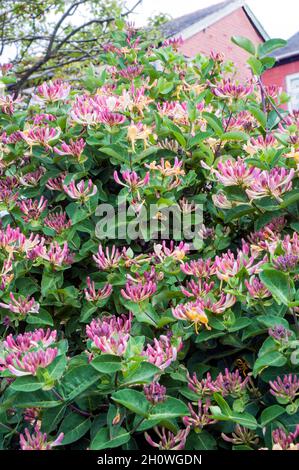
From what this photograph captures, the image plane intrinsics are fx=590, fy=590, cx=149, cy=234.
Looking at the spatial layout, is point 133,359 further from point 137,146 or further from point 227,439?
point 137,146

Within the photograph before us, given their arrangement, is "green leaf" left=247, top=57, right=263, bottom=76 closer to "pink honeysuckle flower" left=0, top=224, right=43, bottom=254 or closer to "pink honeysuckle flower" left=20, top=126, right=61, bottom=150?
"pink honeysuckle flower" left=20, top=126, right=61, bottom=150

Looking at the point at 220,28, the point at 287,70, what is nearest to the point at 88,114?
the point at 287,70

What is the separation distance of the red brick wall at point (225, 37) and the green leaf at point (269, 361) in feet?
50.1

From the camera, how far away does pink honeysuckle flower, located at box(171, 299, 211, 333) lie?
1.13 metres

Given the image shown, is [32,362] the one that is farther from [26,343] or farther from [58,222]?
[58,222]

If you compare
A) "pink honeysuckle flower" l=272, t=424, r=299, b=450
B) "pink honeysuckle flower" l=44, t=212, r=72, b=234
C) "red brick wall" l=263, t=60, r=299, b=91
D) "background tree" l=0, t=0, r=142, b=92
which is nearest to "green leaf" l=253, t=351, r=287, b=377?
"pink honeysuckle flower" l=272, t=424, r=299, b=450

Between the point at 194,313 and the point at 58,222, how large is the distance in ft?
1.85

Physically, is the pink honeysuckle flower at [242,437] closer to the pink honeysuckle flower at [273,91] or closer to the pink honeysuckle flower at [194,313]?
the pink honeysuckle flower at [194,313]

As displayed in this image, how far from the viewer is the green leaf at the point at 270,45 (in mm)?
1627

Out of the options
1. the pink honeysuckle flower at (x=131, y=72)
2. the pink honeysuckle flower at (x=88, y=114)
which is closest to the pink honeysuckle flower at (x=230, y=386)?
the pink honeysuckle flower at (x=88, y=114)

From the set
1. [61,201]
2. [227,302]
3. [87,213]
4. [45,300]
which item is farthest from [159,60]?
[227,302]

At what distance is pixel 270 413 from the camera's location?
1.06 m

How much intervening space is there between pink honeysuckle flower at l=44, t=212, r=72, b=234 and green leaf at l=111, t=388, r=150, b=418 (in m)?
0.62
